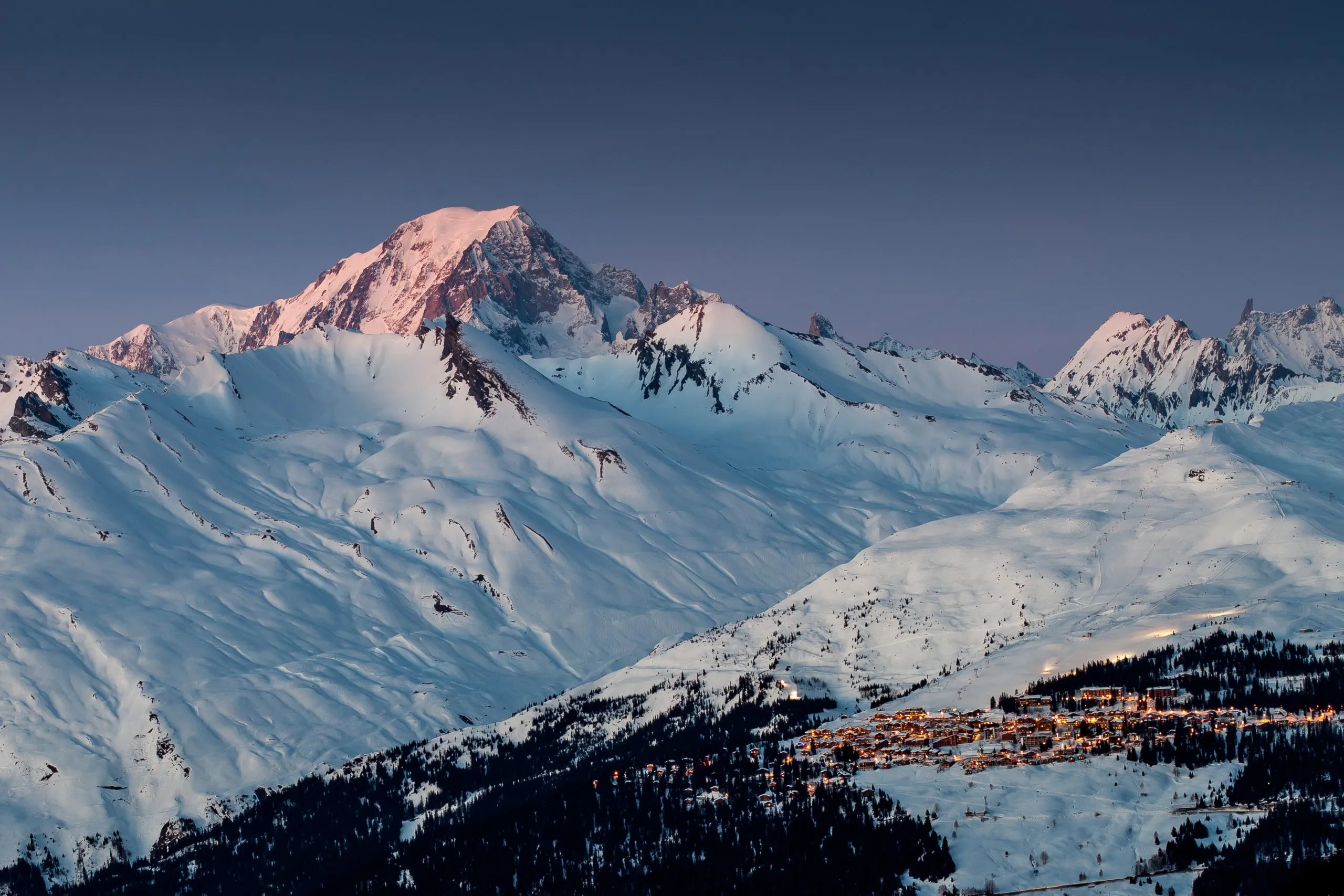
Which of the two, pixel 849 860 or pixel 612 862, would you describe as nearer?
pixel 849 860

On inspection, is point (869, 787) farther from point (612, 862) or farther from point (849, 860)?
point (612, 862)

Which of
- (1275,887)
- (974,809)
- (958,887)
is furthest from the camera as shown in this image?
(974,809)

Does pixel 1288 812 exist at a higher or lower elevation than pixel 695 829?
higher

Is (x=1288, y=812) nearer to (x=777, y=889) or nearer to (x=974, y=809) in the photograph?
(x=974, y=809)

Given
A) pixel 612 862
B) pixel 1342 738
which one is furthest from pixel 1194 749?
pixel 612 862

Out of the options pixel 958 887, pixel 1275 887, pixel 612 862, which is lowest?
pixel 612 862

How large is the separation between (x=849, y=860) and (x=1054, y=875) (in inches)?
907

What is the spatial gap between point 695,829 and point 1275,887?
74.0 meters

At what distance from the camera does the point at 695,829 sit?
654ft

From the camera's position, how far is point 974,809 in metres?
189

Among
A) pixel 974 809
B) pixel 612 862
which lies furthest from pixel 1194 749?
pixel 612 862

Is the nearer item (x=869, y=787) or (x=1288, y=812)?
(x=1288, y=812)

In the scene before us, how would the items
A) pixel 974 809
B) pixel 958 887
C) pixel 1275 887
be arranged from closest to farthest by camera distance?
pixel 1275 887
pixel 958 887
pixel 974 809

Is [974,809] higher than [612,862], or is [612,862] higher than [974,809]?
[974,809]
